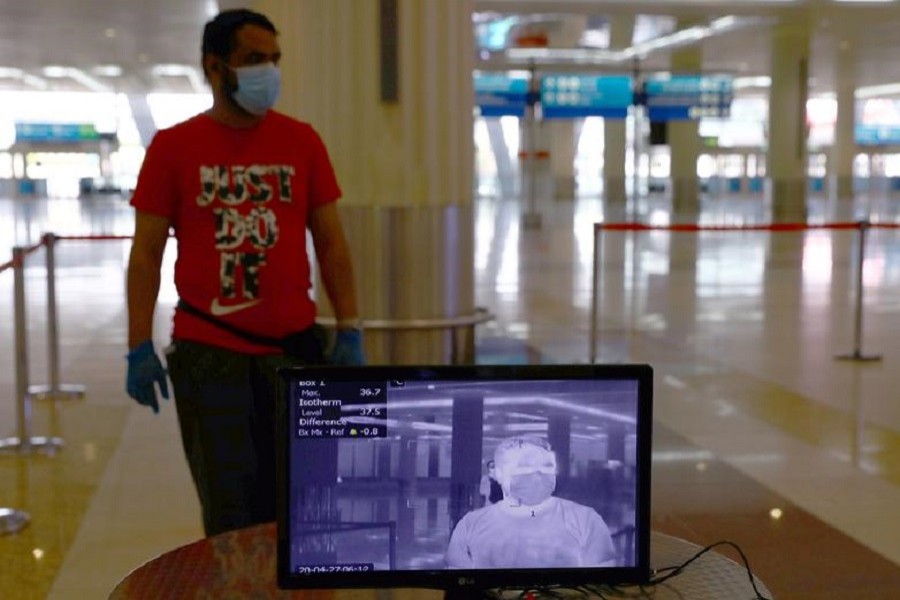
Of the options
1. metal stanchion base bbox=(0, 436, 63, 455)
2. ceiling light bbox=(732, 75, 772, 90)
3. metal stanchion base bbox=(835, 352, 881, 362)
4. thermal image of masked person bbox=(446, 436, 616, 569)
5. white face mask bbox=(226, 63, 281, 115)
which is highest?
ceiling light bbox=(732, 75, 772, 90)

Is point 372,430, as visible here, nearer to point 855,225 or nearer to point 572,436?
point 572,436

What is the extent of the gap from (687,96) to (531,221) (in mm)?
7187

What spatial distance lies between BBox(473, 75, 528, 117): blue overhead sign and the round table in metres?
28.4

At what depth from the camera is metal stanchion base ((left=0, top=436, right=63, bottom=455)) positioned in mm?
6414

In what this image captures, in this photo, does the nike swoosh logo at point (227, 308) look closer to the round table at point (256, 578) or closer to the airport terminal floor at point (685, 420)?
the round table at point (256, 578)

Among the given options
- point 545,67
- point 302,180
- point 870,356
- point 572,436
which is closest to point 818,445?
point 870,356

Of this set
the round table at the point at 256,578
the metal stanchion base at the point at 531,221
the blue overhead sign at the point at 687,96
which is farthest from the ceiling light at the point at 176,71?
the round table at the point at 256,578

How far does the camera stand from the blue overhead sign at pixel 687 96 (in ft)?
103

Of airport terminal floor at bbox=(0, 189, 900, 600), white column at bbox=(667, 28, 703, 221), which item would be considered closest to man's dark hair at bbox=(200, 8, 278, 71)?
airport terminal floor at bbox=(0, 189, 900, 600)

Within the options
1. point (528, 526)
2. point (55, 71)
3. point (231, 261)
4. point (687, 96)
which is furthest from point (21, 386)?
point (55, 71)

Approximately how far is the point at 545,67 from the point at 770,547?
26937 millimetres

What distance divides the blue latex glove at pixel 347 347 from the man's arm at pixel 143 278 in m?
0.62

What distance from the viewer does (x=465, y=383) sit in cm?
196

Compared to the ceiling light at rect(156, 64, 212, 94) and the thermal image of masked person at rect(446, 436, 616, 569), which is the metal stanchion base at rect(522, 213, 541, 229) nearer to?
the ceiling light at rect(156, 64, 212, 94)
